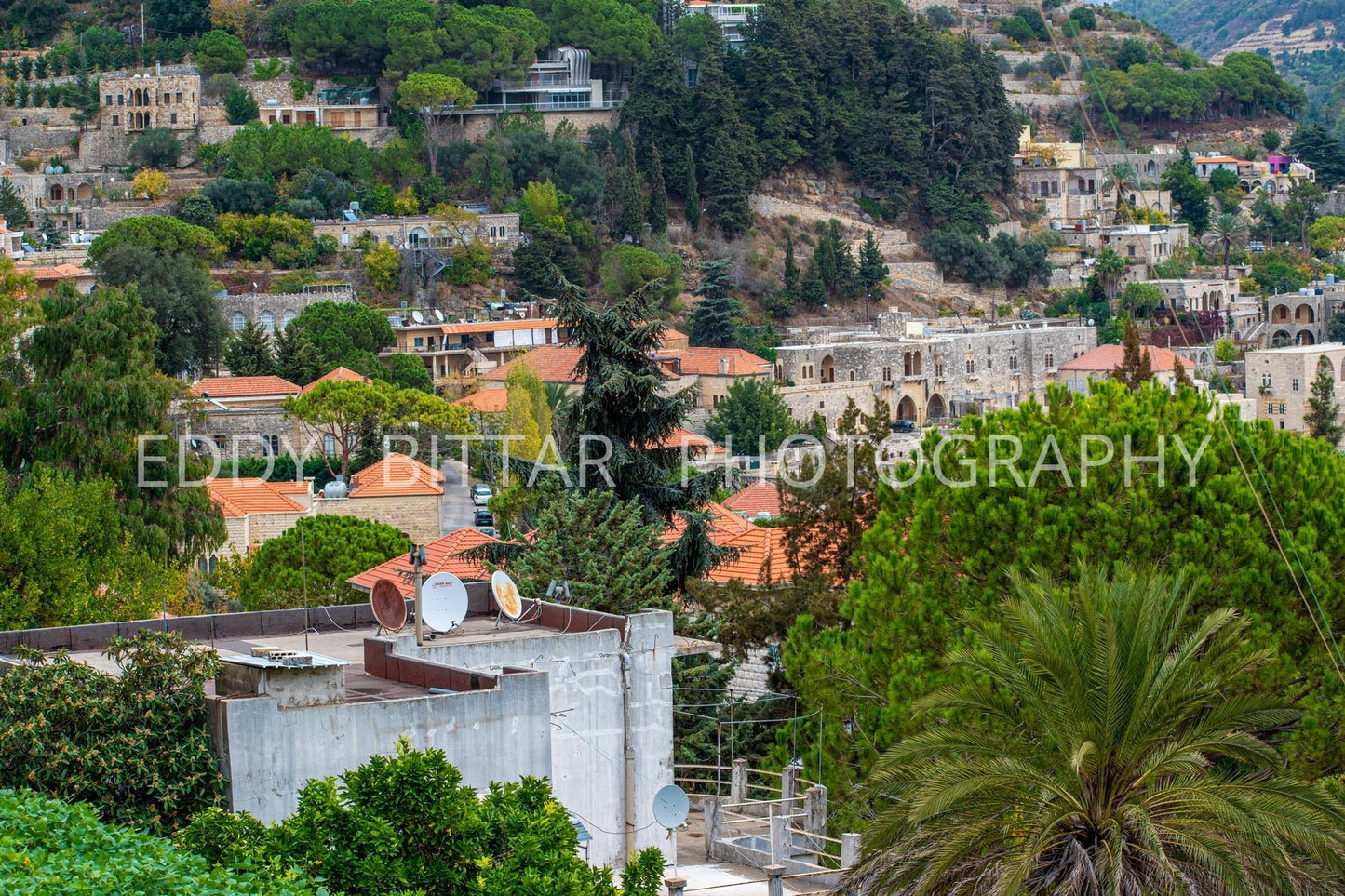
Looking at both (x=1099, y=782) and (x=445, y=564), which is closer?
(x=1099, y=782)

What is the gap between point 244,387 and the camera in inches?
1991

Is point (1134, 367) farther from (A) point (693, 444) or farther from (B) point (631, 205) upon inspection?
(B) point (631, 205)

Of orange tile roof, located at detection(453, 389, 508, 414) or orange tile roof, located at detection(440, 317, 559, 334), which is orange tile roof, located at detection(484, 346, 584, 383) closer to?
orange tile roof, located at detection(453, 389, 508, 414)

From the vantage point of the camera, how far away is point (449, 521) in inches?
1572

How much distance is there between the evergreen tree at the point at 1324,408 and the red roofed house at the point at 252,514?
89.1 feet

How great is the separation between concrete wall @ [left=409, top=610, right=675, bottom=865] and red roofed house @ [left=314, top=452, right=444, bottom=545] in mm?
22372

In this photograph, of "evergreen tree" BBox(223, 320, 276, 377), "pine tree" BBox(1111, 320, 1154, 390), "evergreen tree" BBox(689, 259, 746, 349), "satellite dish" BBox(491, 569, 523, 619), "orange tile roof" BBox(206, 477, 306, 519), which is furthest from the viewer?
"evergreen tree" BBox(689, 259, 746, 349)

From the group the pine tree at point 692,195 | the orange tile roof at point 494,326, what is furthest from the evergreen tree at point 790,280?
the orange tile roof at point 494,326

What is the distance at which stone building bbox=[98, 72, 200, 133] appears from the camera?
74125mm

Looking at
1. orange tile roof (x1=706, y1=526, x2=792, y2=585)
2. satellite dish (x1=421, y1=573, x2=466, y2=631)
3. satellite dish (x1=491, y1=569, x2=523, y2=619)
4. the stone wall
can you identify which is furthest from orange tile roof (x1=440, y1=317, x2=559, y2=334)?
satellite dish (x1=421, y1=573, x2=466, y2=631)

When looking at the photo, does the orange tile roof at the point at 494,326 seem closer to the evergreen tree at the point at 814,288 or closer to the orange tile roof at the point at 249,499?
the evergreen tree at the point at 814,288

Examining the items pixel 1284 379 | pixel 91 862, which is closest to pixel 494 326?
pixel 1284 379

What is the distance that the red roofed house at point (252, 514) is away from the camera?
120 ft

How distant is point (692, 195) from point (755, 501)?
34.6m
